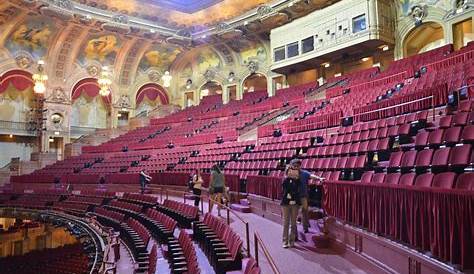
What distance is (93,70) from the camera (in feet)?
47.4

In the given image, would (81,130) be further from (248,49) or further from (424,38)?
(424,38)

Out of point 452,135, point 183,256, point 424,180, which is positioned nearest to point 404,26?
point 452,135

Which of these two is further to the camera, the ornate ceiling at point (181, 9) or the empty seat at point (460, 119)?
the ornate ceiling at point (181, 9)

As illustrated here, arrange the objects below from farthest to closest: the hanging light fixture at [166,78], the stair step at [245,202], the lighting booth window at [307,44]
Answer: the hanging light fixture at [166,78] < the lighting booth window at [307,44] < the stair step at [245,202]

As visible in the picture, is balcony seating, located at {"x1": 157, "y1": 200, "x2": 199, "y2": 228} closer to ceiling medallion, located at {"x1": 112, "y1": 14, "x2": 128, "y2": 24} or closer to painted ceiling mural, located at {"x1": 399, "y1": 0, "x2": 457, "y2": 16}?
painted ceiling mural, located at {"x1": 399, "y1": 0, "x2": 457, "y2": 16}

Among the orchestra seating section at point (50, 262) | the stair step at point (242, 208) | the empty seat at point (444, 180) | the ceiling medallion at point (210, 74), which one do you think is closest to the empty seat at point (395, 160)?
the empty seat at point (444, 180)

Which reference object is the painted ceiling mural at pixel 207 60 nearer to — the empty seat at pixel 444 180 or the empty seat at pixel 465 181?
the empty seat at pixel 444 180

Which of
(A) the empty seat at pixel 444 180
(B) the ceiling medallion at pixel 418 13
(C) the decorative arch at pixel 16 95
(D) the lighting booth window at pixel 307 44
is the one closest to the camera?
(A) the empty seat at pixel 444 180

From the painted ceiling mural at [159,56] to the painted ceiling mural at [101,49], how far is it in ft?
4.01

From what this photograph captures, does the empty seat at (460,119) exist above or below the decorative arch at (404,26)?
below

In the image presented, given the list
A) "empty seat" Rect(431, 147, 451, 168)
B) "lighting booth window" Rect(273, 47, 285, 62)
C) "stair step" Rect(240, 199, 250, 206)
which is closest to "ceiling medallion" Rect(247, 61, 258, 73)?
"lighting booth window" Rect(273, 47, 285, 62)

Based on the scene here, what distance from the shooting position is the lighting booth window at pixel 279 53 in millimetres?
12133

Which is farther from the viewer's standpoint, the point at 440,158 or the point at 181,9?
the point at 181,9

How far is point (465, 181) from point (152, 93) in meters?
14.9
